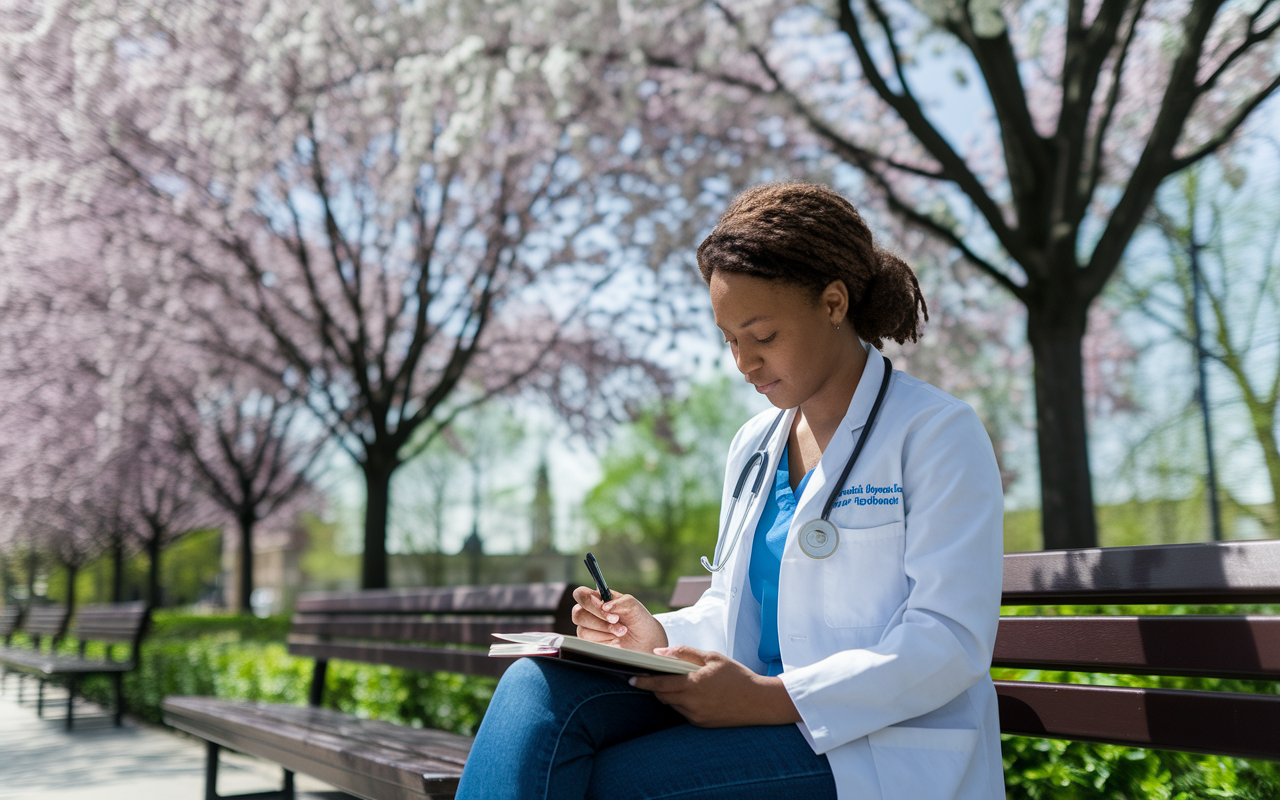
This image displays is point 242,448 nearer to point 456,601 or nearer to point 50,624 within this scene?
point 50,624

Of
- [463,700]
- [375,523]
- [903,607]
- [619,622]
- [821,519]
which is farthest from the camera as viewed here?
[375,523]

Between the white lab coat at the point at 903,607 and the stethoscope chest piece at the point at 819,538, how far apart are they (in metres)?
0.01

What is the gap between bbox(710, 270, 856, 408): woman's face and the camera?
6.63 feet

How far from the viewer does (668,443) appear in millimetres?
14016

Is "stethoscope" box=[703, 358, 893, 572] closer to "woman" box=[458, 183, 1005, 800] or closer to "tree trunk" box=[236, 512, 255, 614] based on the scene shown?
"woman" box=[458, 183, 1005, 800]

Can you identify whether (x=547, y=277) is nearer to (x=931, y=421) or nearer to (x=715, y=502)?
(x=931, y=421)

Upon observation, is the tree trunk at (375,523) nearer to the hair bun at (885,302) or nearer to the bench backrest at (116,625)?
the bench backrest at (116,625)

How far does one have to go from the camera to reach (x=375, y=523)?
1097cm

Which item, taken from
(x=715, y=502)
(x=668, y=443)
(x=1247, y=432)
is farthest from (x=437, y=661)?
(x=715, y=502)

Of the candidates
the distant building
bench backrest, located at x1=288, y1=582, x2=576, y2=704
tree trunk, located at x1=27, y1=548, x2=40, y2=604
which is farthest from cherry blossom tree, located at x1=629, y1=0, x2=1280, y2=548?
the distant building

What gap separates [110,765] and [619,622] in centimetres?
523

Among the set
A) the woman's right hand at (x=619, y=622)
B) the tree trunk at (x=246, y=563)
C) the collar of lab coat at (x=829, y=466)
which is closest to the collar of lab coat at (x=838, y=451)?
the collar of lab coat at (x=829, y=466)

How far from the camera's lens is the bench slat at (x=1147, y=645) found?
1795 millimetres

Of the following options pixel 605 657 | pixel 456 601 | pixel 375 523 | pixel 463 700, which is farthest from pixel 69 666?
pixel 605 657
